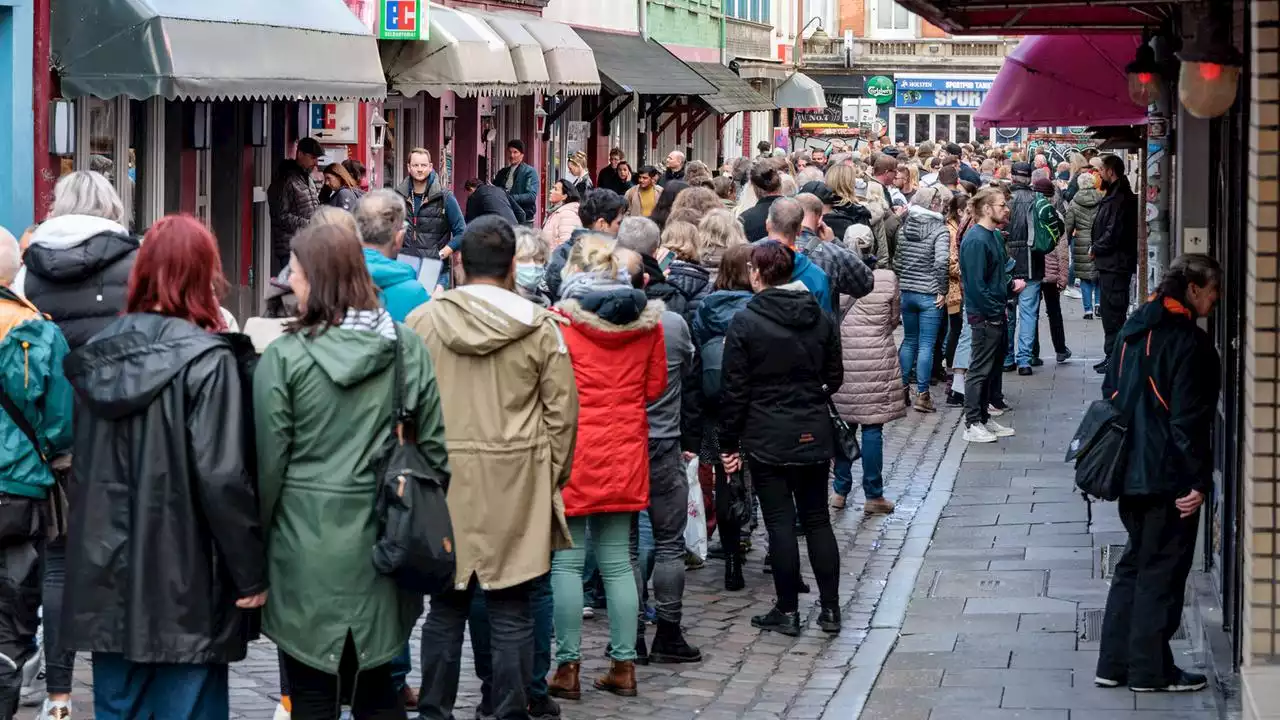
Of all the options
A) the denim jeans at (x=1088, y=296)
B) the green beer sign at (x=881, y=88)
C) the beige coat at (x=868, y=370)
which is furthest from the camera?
the green beer sign at (x=881, y=88)

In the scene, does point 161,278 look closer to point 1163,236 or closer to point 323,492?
point 323,492

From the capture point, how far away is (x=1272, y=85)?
6.41 m

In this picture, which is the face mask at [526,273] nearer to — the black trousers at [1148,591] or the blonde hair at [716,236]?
the blonde hair at [716,236]

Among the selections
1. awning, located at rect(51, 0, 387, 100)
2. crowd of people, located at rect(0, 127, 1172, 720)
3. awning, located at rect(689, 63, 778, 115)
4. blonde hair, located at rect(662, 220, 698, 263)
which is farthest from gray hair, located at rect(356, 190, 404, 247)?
awning, located at rect(689, 63, 778, 115)

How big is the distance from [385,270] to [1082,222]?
13.7m

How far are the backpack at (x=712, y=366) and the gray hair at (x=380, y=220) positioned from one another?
1957 millimetres

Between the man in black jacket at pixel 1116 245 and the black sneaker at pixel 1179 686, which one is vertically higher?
the man in black jacket at pixel 1116 245

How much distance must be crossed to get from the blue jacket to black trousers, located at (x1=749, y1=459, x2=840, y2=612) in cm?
193

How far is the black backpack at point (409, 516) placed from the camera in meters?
5.72

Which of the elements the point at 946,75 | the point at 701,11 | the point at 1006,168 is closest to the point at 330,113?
the point at 1006,168

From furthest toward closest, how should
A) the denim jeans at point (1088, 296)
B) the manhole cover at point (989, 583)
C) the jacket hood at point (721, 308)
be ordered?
the denim jeans at point (1088, 296) → the manhole cover at point (989, 583) → the jacket hood at point (721, 308)

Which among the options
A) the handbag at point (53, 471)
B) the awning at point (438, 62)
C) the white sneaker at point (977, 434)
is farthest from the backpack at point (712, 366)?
the awning at point (438, 62)

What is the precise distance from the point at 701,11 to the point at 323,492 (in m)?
35.0

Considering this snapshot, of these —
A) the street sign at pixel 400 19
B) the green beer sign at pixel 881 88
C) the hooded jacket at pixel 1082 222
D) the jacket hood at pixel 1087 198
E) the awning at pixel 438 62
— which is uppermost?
the green beer sign at pixel 881 88
